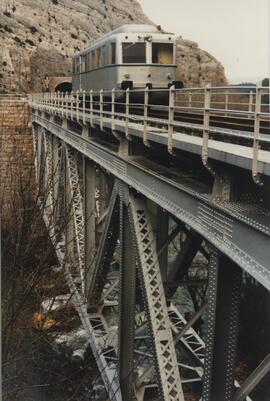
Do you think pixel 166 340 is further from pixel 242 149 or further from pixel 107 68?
pixel 107 68

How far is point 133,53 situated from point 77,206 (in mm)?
5499

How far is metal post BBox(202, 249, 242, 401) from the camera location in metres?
5.57

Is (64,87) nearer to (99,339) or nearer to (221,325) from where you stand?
(99,339)

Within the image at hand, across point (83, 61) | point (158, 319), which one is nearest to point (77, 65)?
point (83, 61)

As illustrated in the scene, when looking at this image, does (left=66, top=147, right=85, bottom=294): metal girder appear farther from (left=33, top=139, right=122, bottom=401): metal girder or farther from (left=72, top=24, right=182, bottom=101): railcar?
(left=72, top=24, right=182, bottom=101): railcar

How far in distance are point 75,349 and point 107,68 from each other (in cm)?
969

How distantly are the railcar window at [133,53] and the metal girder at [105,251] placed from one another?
7.52m

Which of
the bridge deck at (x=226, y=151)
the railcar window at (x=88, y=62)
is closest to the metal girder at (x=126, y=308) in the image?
the bridge deck at (x=226, y=151)

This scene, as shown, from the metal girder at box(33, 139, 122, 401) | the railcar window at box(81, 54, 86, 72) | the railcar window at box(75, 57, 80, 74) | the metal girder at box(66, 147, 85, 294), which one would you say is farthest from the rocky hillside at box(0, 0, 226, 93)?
Result: the metal girder at box(33, 139, 122, 401)

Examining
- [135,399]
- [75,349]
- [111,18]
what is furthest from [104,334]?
[111,18]

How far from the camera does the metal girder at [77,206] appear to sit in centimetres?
1627

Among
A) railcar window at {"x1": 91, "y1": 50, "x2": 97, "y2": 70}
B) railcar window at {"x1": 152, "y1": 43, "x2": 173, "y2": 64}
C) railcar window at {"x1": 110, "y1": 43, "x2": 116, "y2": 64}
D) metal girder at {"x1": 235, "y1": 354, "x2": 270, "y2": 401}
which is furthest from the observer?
railcar window at {"x1": 91, "y1": 50, "x2": 97, "y2": 70}

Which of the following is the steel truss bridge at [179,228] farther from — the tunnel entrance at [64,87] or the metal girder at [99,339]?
the tunnel entrance at [64,87]

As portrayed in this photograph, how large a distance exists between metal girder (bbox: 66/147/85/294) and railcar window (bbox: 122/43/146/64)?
364 centimetres
